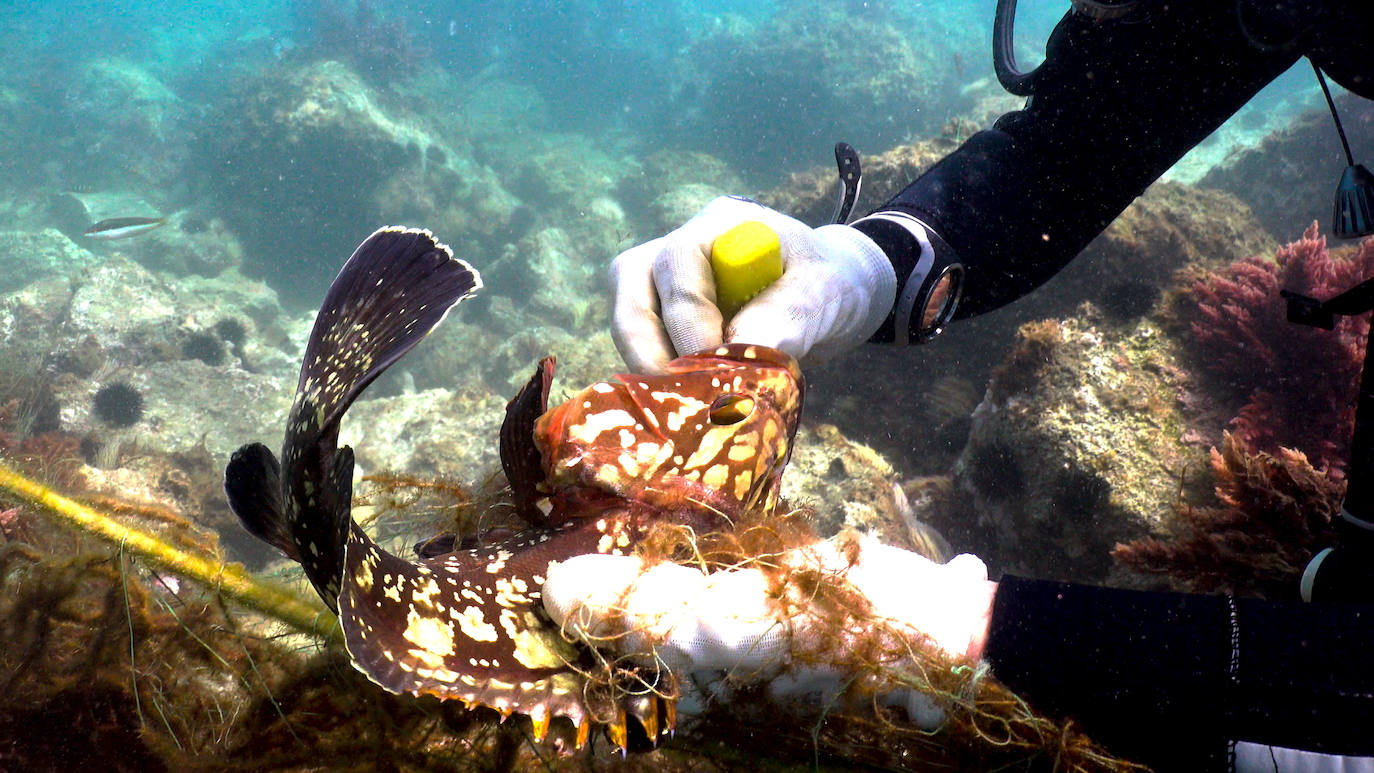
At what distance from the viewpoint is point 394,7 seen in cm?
4012

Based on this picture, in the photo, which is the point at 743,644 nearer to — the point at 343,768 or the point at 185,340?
the point at 343,768

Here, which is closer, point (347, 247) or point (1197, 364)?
point (1197, 364)

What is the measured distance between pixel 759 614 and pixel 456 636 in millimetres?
835

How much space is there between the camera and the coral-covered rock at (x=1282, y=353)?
3523mm

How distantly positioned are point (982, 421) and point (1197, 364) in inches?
54.5

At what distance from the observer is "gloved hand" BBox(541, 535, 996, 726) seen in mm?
1604

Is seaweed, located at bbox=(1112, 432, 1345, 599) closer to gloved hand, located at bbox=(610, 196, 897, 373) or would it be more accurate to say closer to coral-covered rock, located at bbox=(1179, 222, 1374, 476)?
coral-covered rock, located at bbox=(1179, 222, 1374, 476)

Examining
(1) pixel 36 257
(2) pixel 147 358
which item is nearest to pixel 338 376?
(2) pixel 147 358

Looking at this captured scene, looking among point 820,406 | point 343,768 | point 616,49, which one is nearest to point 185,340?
point 820,406

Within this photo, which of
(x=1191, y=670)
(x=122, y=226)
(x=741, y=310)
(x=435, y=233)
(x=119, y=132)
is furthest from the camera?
(x=119, y=132)

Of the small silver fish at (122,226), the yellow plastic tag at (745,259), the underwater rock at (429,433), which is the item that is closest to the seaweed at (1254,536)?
the yellow plastic tag at (745,259)

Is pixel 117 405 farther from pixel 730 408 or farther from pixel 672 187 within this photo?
pixel 672 187

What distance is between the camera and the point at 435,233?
12.8m

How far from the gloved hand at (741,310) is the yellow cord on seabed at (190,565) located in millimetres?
1383
